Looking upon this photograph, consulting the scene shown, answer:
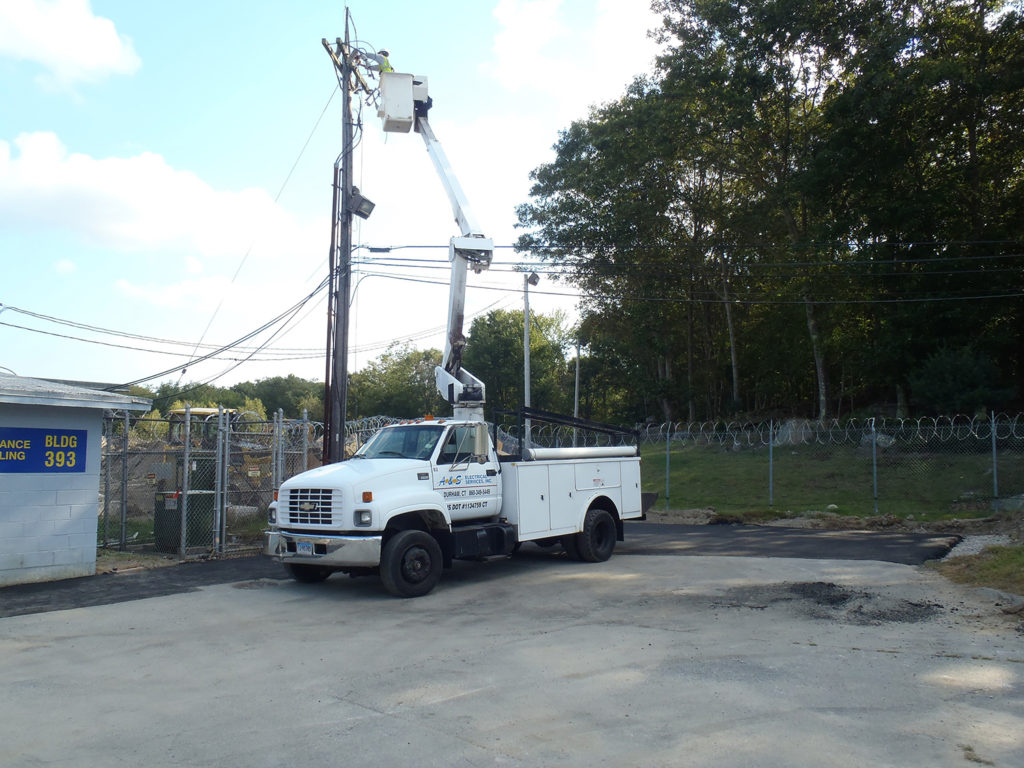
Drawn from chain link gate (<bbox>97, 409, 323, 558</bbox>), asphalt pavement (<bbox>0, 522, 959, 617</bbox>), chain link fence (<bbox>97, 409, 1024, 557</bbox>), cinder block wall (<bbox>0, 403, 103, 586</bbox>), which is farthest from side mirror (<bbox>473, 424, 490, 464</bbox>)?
cinder block wall (<bbox>0, 403, 103, 586</bbox>)

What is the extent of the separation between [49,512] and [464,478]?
19.9 ft

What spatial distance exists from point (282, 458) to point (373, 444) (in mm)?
3846

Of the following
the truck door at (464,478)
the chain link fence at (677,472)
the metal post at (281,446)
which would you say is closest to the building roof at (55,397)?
the chain link fence at (677,472)

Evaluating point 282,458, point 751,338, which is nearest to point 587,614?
point 282,458

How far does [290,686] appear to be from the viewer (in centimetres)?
629

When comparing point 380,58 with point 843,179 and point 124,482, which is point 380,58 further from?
point 843,179

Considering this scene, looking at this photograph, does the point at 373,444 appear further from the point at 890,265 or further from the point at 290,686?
the point at 890,265

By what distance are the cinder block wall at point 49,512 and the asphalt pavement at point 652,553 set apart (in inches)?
12.6

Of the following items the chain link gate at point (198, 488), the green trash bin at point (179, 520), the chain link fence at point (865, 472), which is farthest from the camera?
the chain link fence at point (865, 472)

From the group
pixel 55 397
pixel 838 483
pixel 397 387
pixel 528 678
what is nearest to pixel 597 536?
pixel 528 678

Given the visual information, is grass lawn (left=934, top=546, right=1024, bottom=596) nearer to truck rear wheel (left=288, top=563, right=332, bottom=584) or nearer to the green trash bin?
truck rear wheel (left=288, top=563, right=332, bottom=584)

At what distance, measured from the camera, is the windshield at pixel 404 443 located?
35.9ft

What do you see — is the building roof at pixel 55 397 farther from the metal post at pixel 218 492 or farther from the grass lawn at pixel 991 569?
the grass lawn at pixel 991 569

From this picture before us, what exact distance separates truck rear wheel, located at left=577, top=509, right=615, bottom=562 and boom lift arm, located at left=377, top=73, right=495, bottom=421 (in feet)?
8.50
